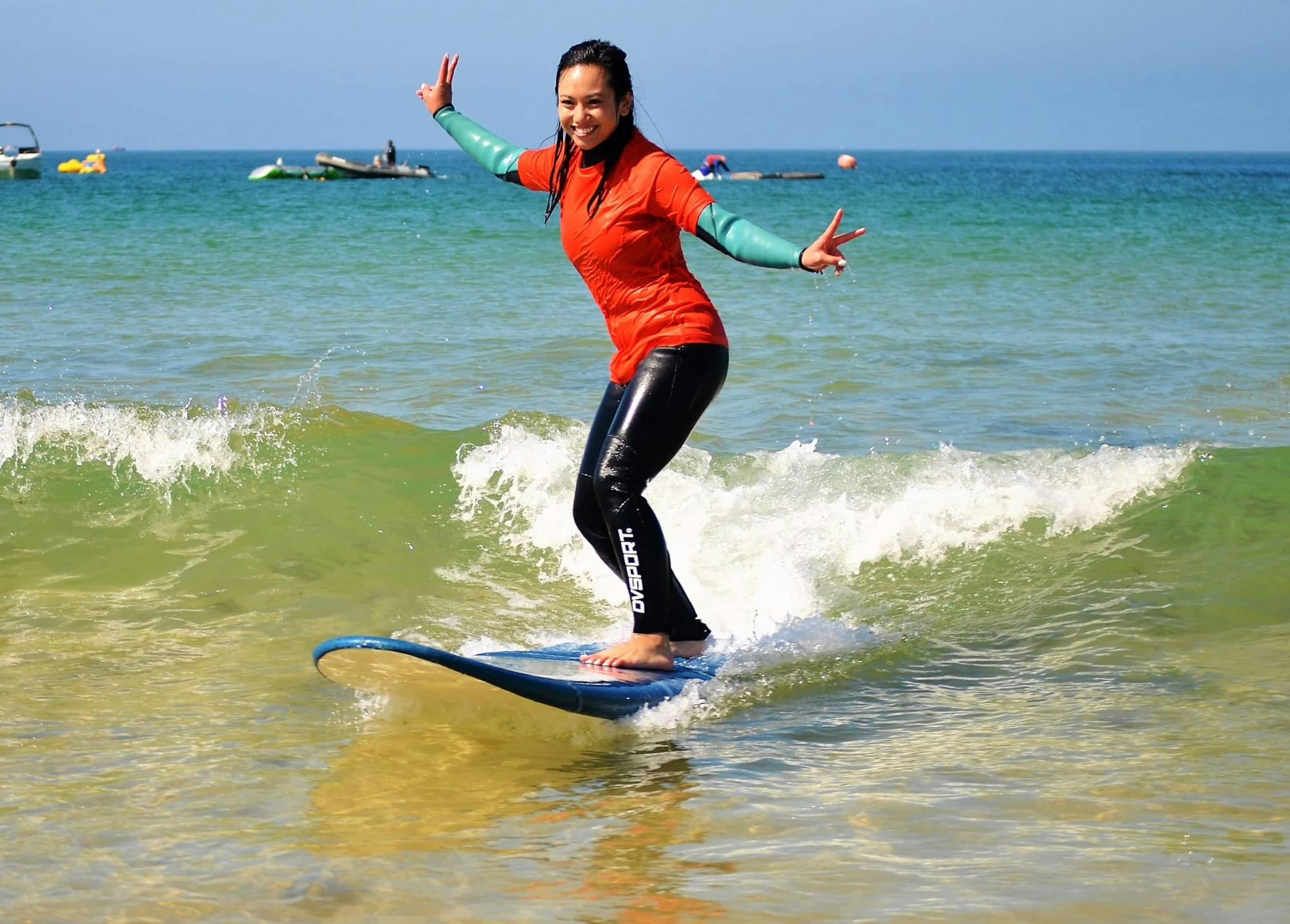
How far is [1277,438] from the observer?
10148 mm

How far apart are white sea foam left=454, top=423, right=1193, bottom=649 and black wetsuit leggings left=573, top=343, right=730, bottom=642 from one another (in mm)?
Result: 1547

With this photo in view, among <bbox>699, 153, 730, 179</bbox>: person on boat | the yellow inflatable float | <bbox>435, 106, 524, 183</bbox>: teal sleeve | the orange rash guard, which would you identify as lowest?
the yellow inflatable float

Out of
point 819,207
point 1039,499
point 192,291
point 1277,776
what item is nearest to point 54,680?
point 1277,776

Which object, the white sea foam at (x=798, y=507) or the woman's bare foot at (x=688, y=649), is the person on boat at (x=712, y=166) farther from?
the woman's bare foot at (x=688, y=649)

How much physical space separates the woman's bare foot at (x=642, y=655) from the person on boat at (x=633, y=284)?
99 millimetres

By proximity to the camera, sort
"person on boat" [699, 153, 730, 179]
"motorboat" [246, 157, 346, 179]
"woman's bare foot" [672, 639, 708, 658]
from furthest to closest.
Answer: "motorboat" [246, 157, 346, 179] → "person on boat" [699, 153, 730, 179] → "woman's bare foot" [672, 639, 708, 658]

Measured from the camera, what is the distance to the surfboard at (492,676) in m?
4.21

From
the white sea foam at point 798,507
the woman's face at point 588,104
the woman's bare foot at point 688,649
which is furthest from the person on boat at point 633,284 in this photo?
the white sea foam at point 798,507

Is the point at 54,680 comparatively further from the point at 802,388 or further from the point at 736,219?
the point at 802,388

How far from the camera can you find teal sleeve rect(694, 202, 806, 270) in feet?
13.1

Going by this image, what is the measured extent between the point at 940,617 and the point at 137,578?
3.85 m

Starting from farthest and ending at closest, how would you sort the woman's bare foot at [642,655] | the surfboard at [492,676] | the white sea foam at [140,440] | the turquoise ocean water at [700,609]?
the white sea foam at [140,440], the woman's bare foot at [642,655], the surfboard at [492,676], the turquoise ocean water at [700,609]

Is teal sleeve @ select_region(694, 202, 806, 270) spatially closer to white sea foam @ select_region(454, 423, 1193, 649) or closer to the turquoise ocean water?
the turquoise ocean water

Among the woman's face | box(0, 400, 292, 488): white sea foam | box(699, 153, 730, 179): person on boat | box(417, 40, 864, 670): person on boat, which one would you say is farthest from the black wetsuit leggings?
box(699, 153, 730, 179): person on boat
